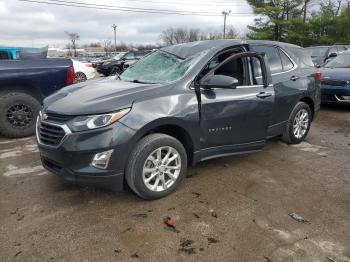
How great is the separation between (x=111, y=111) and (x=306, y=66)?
149 inches

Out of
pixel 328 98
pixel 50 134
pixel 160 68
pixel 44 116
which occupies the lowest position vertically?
pixel 328 98

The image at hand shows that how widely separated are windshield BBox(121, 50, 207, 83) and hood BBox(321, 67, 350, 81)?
17.7ft

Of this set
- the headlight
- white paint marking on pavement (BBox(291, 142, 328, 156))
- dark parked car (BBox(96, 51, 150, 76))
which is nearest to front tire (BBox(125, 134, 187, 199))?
the headlight

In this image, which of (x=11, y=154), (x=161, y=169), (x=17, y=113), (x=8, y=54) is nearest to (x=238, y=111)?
(x=161, y=169)

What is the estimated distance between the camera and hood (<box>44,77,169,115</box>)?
3381 mm

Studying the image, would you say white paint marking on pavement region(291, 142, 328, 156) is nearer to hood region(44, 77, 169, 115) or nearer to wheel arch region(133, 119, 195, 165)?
wheel arch region(133, 119, 195, 165)

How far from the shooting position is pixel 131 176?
3488 mm

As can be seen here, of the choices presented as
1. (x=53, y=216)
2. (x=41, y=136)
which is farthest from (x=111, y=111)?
(x=53, y=216)

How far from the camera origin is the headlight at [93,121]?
3287 millimetres

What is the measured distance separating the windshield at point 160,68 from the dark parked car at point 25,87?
2.10 meters

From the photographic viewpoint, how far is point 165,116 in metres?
3.59

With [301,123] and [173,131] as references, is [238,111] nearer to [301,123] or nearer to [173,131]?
[173,131]

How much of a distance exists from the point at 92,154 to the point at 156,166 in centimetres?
71

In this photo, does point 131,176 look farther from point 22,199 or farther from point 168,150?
point 22,199
